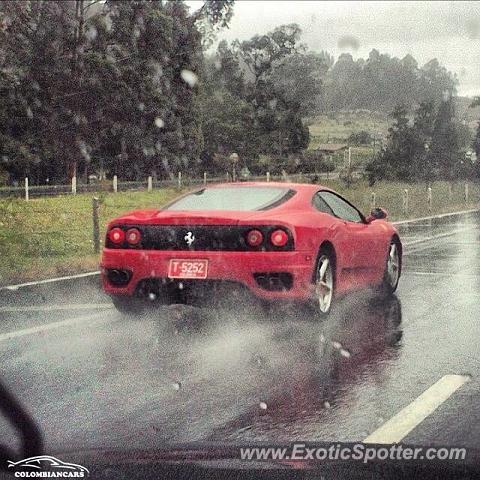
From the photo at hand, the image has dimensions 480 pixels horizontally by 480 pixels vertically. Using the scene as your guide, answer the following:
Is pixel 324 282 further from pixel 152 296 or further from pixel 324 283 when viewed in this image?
pixel 152 296

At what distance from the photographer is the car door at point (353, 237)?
8.11m

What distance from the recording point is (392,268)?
9.66 meters

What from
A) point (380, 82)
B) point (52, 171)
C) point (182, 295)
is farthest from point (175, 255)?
point (380, 82)

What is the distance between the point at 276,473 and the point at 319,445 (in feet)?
1.26

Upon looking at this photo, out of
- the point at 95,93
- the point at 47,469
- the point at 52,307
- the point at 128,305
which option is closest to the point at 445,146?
the point at 95,93

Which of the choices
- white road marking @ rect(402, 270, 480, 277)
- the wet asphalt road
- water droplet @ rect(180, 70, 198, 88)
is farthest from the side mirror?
water droplet @ rect(180, 70, 198, 88)

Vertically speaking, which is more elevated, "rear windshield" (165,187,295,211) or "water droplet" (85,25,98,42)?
"water droplet" (85,25,98,42)

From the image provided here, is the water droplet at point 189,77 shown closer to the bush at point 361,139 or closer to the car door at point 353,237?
the bush at point 361,139

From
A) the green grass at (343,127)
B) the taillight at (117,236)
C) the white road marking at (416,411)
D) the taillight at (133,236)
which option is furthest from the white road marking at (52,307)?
the green grass at (343,127)

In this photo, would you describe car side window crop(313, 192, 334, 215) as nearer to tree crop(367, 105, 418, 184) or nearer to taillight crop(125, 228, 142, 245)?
taillight crop(125, 228, 142, 245)

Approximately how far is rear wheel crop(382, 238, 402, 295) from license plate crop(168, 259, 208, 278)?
9.56ft

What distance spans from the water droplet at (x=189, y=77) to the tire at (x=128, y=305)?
4644 centimetres

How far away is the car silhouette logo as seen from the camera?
7.21 metres

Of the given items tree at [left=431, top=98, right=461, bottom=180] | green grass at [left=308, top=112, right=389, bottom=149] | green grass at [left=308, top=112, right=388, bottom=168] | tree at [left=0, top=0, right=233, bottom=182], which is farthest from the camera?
green grass at [left=308, top=112, right=389, bottom=149]
